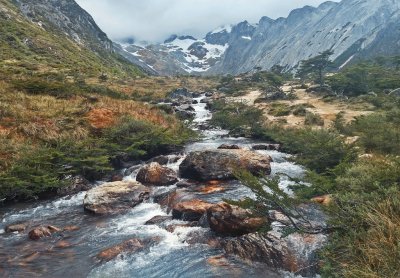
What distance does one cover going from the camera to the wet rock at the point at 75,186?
2054 cm

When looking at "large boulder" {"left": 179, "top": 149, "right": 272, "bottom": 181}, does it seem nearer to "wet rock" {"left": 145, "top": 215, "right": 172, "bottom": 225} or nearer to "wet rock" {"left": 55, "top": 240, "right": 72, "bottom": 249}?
"wet rock" {"left": 145, "top": 215, "right": 172, "bottom": 225}

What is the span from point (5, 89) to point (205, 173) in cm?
1956

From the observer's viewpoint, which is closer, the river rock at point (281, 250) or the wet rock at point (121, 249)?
the river rock at point (281, 250)

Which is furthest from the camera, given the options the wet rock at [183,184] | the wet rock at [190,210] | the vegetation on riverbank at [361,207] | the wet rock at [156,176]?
the wet rock at [156,176]

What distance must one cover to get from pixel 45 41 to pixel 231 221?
115m

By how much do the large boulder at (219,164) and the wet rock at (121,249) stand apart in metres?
8.83

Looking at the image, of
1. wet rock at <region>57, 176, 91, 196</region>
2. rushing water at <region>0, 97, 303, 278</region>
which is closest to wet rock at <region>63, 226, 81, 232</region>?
rushing water at <region>0, 97, 303, 278</region>

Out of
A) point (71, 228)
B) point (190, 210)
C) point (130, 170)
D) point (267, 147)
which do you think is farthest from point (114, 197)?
point (267, 147)

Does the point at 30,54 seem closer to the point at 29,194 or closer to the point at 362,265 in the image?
the point at 29,194

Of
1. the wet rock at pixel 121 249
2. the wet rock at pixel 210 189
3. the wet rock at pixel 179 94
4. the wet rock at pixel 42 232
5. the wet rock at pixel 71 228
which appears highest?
the wet rock at pixel 179 94

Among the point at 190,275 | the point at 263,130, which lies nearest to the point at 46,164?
the point at 190,275

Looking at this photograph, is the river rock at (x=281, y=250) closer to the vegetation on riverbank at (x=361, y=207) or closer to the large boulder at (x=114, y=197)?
the vegetation on riverbank at (x=361, y=207)

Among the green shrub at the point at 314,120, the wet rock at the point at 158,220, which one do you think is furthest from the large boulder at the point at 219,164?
the green shrub at the point at 314,120

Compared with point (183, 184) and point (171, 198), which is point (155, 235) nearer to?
point (171, 198)
